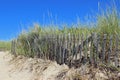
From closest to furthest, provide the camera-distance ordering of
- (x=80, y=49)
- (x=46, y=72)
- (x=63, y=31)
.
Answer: (x=80, y=49)
(x=46, y=72)
(x=63, y=31)

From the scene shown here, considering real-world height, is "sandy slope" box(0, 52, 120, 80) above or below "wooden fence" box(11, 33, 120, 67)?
below

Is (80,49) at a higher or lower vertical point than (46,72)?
higher

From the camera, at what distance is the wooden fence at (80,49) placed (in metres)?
8.78

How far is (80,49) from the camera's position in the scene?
9648mm

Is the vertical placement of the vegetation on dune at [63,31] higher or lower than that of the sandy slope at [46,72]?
higher

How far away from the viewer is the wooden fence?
878 cm

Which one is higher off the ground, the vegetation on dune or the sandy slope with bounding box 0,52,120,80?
the vegetation on dune

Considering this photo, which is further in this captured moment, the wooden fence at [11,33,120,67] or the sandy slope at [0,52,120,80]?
the wooden fence at [11,33,120,67]

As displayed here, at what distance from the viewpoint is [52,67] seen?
10234mm

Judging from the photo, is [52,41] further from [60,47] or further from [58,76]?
[58,76]

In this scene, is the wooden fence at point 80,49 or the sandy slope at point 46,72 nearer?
the sandy slope at point 46,72

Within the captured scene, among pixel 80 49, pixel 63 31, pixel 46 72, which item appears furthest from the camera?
pixel 63 31

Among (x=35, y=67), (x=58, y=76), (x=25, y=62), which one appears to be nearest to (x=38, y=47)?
(x=25, y=62)

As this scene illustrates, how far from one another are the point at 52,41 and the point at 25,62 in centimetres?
135
